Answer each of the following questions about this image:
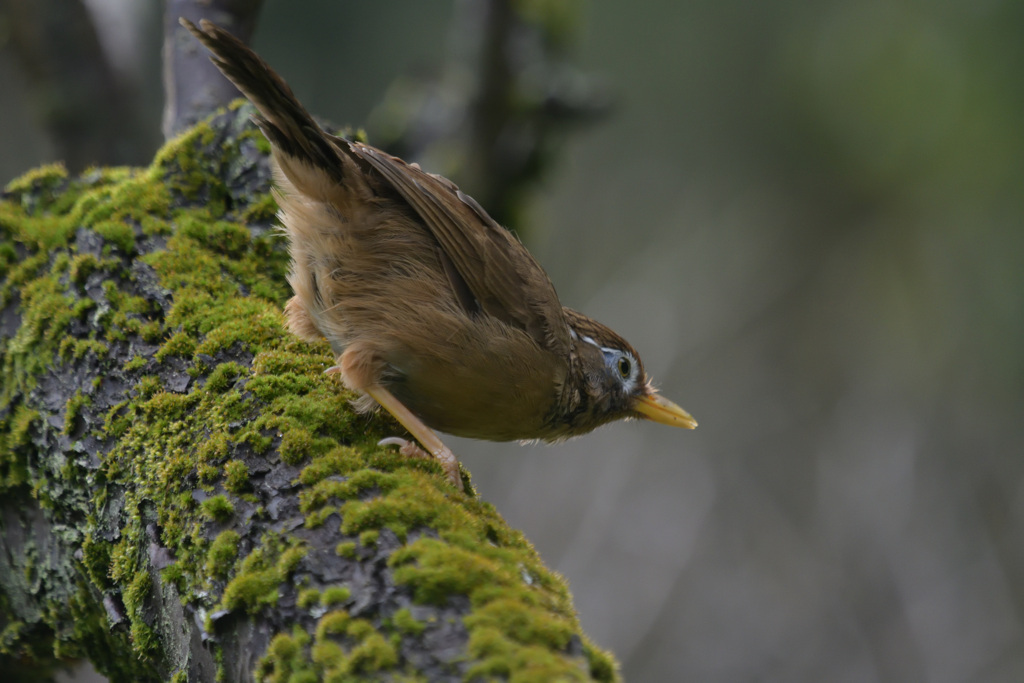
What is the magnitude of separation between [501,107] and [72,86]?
2981mm

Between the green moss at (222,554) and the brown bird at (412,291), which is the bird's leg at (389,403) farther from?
the green moss at (222,554)

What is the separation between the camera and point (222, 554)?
2.11m

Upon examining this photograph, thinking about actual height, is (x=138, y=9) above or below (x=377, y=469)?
above

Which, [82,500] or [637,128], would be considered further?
[637,128]

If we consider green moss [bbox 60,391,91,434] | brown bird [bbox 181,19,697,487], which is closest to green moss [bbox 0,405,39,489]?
green moss [bbox 60,391,91,434]

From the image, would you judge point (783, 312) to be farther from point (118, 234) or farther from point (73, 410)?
point (73, 410)

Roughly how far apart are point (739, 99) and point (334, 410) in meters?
11.6

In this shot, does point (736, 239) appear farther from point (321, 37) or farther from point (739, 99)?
point (321, 37)

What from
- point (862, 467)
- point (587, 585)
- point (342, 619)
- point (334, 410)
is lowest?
point (587, 585)

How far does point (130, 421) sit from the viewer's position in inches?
104

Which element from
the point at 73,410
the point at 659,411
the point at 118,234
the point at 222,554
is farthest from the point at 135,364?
the point at 659,411

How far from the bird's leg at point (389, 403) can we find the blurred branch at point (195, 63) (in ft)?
6.16

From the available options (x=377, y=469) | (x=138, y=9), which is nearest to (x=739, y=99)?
(x=138, y=9)

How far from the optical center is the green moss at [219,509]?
219 cm
